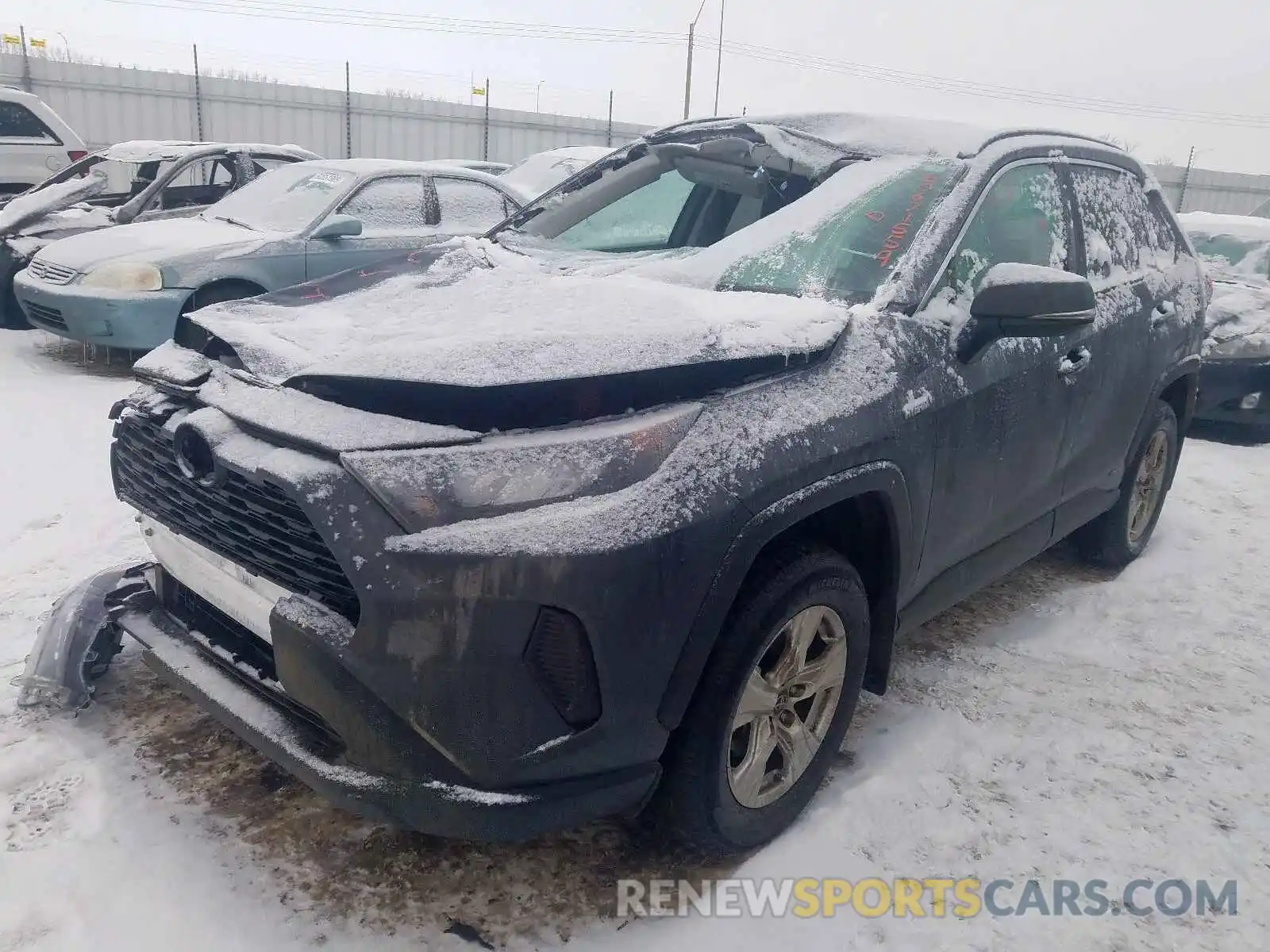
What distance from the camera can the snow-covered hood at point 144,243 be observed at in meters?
6.48

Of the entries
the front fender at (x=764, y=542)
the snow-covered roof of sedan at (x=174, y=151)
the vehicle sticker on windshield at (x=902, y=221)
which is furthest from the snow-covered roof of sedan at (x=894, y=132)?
the snow-covered roof of sedan at (x=174, y=151)

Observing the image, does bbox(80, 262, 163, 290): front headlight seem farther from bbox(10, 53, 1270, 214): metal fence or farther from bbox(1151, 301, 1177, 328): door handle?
bbox(10, 53, 1270, 214): metal fence

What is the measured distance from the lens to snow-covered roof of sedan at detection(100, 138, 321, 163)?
8641mm

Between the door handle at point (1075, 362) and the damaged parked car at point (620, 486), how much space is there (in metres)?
0.01

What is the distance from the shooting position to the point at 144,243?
21.9ft

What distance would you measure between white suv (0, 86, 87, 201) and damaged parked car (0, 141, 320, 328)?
2.10m

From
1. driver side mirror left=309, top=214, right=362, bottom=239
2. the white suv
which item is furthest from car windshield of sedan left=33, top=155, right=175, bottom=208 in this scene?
driver side mirror left=309, top=214, right=362, bottom=239

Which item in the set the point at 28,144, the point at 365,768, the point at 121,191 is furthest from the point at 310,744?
the point at 28,144

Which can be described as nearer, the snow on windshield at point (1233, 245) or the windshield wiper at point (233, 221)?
the windshield wiper at point (233, 221)

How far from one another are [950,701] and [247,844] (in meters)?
2.17

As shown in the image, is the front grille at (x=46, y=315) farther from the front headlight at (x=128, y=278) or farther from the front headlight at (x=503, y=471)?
the front headlight at (x=503, y=471)

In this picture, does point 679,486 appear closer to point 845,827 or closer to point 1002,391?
point 845,827

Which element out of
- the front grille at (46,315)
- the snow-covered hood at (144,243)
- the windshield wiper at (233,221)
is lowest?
the front grille at (46,315)

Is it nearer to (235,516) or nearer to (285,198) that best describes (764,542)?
(235,516)
